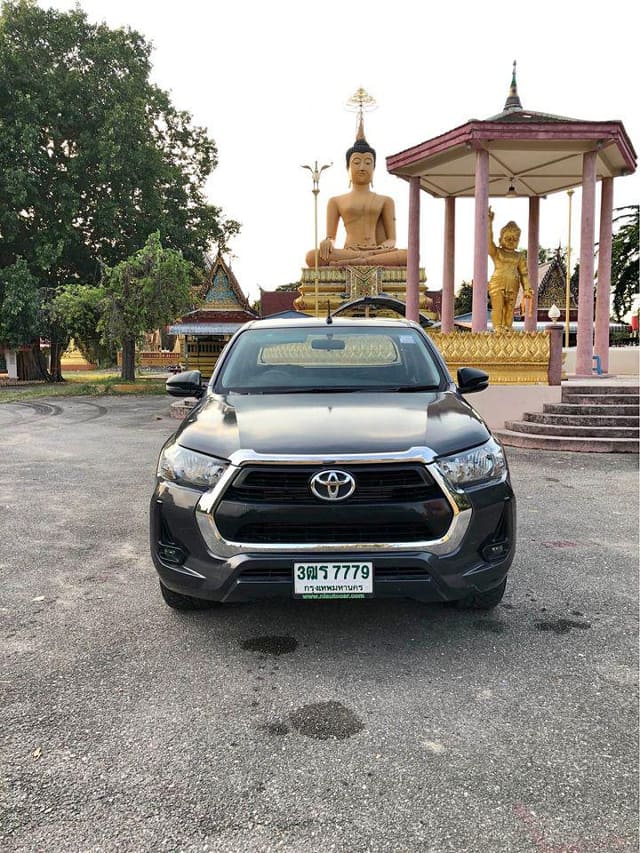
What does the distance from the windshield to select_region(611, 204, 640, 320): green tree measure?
39.1 meters

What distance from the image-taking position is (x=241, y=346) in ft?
14.5

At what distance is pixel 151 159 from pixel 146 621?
26.4m

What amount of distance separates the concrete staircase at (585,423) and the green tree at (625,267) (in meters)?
32.2

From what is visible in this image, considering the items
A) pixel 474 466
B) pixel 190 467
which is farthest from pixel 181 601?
pixel 474 466

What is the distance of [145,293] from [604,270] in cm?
1332

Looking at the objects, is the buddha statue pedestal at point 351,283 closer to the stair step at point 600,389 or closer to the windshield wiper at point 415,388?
the stair step at point 600,389

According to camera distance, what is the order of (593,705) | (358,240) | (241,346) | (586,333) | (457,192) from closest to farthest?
(593,705) < (241,346) < (586,333) < (457,192) < (358,240)

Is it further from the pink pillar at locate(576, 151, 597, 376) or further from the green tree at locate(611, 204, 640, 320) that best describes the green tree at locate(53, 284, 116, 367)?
the green tree at locate(611, 204, 640, 320)

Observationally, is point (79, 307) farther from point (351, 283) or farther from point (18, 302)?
point (351, 283)

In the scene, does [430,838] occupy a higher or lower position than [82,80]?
lower

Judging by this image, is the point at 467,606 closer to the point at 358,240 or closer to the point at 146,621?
the point at 146,621

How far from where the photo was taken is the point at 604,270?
14.3 meters

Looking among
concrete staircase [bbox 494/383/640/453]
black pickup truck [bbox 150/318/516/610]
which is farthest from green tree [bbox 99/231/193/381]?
black pickup truck [bbox 150/318/516/610]

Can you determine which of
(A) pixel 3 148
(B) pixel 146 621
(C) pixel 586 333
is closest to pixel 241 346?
(B) pixel 146 621
